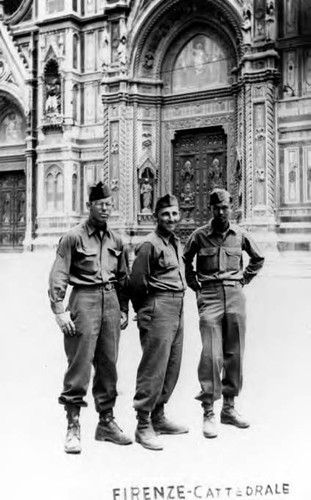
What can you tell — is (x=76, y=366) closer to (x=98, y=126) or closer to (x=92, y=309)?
(x=92, y=309)

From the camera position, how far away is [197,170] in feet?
64.9

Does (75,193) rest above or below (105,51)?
below

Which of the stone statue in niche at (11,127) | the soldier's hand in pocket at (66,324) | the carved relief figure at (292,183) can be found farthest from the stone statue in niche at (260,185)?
the soldier's hand in pocket at (66,324)

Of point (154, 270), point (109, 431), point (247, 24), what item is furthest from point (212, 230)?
point (247, 24)

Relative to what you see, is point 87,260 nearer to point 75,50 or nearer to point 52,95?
point 52,95

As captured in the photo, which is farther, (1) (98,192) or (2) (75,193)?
(2) (75,193)

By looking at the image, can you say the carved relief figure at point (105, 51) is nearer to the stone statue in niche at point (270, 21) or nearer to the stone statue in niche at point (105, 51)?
the stone statue in niche at point (105, 51)

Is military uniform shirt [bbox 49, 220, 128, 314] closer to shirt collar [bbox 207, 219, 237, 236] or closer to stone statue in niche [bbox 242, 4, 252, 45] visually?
shirt collar [bbox 207, 219, 237, 236]

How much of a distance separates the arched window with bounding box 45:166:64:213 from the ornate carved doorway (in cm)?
419

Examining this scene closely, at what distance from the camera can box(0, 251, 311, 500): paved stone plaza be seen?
4.34 metres

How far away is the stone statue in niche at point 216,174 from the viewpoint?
19.4 metres

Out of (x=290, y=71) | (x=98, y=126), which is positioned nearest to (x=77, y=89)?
(x=98, y=126)

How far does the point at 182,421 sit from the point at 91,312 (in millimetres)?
1395

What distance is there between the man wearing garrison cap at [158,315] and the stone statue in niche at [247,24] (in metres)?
14.2
